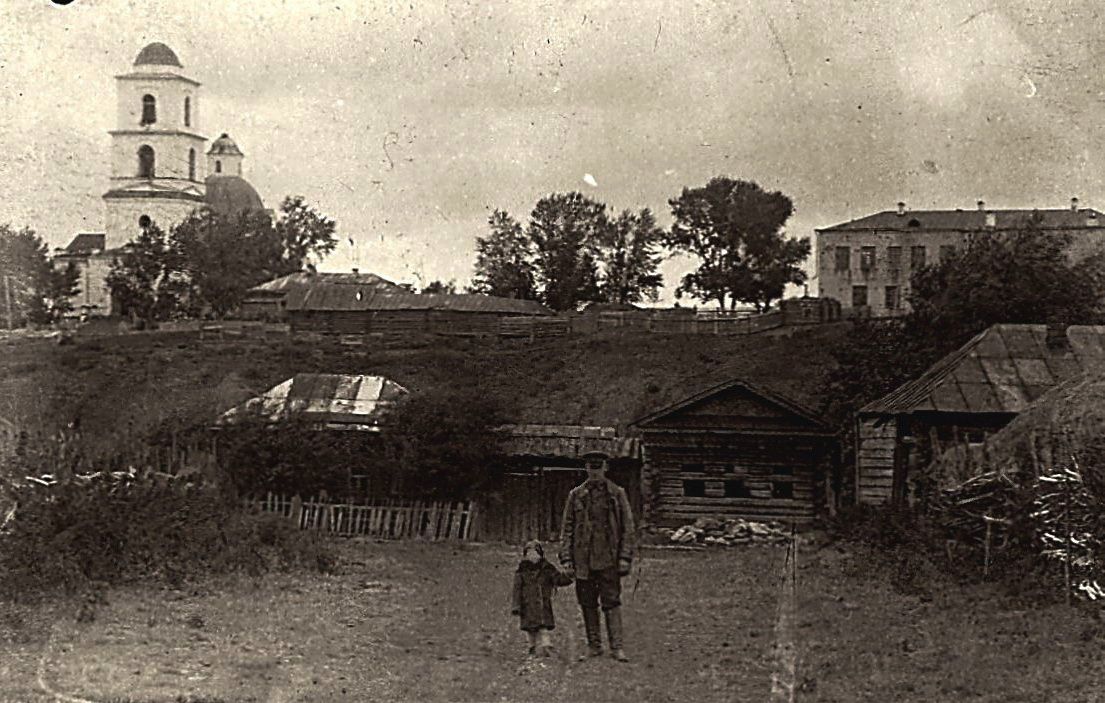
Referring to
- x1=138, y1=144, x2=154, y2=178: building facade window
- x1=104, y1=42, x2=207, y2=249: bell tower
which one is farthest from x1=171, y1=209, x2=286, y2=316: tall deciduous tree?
x1=138, y1=144, x2=154, y2=178: building facade window

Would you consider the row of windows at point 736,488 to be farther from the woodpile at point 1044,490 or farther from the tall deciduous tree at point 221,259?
the tall deciduous tree at point 221,259

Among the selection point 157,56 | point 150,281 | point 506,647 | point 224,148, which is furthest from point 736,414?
point 224,148

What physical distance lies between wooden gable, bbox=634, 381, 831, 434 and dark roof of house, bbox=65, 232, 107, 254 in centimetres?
5076

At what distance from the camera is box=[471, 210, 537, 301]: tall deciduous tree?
42.5 meters

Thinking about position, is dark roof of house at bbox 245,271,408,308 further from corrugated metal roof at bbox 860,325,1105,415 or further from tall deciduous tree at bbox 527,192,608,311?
corrugated metal roof at bbox 860,325,1105,415

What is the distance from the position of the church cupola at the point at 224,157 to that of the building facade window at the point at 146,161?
1092 centimetres

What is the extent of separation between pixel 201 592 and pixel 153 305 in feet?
134

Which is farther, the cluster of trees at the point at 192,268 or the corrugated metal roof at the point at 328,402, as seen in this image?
the cluster of trees at the point at 192,268

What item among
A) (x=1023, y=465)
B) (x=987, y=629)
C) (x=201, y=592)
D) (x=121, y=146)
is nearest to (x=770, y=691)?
(x=987, y=629)

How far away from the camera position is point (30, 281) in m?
42.2

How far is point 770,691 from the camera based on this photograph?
33.7 feet

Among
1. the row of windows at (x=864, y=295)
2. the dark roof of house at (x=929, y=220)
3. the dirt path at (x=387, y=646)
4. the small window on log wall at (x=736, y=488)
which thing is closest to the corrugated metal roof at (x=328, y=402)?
the dirt path at (x=387, y=646)

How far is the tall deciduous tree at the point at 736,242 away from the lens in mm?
47375

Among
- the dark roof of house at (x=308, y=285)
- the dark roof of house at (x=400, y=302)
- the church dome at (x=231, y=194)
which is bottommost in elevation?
the dark roof of house at (x=400, y=302)
